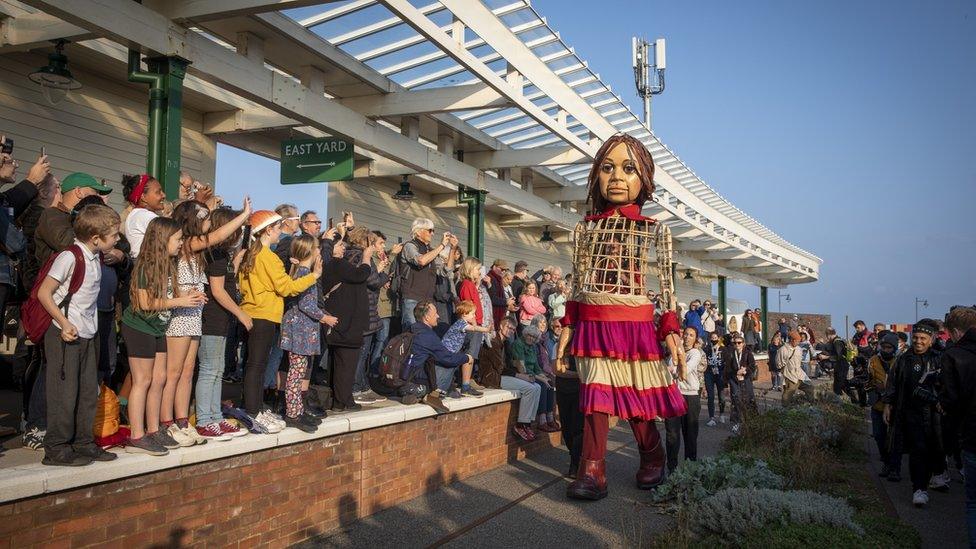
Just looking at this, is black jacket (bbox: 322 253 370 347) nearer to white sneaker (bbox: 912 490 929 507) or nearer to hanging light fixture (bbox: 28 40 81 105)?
hanging light fixture (bbox: 28 40 81 105)

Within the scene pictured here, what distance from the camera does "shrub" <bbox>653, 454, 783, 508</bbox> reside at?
684 centimetres

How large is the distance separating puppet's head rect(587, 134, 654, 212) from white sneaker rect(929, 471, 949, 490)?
4.76 meters

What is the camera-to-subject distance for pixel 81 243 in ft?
15.5

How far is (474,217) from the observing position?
15.0 metres

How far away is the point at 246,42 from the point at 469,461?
5916mm

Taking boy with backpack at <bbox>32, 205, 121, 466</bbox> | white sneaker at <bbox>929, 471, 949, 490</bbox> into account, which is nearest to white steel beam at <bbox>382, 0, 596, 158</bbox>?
boy with backpack at <bbox>32, 205, 121, 466</bbox>

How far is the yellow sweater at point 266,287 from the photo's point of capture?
5.99 m

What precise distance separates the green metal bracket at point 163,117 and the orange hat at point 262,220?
213cm

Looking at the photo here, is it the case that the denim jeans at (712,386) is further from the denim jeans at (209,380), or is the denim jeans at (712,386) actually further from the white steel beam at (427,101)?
the denim jeans at (209,380)

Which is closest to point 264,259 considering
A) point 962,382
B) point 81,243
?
point 81,243

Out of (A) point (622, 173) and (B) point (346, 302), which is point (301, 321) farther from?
(A) point (622, 173)

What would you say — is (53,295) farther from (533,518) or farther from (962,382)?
(962,382)

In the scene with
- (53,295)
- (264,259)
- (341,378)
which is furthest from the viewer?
(341,378)

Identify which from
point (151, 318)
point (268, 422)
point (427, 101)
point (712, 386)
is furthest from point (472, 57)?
point (712, 386)
